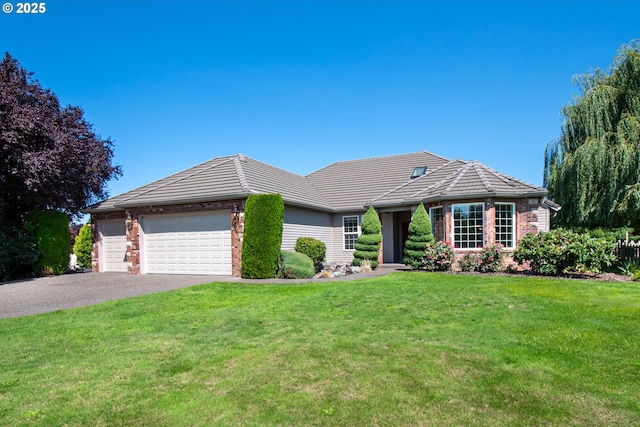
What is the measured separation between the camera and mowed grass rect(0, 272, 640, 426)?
3459mm

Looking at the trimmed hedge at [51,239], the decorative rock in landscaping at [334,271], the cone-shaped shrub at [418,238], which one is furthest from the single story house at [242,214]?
the decorative rock in landscaping at [334,271]

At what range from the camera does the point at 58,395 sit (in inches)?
155

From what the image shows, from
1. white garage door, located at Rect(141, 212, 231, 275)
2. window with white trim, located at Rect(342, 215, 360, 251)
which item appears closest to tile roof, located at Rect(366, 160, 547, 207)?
window with white trim, located at Rect(342, 215, 360, 251)

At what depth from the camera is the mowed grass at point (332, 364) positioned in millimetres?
3459

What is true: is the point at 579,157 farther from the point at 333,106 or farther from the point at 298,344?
the point at 298,344

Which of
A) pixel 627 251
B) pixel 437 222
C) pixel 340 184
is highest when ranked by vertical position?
pixel 340 184

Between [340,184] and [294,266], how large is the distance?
31.7 feet

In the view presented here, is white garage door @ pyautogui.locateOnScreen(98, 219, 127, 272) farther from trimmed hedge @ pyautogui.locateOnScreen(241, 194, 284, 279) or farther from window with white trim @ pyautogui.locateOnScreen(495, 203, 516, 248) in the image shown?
window with white trim @ pyautogui.locateOnScreen(495, 203, 516, 248)

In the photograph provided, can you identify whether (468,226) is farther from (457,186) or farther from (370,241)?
(370,241)

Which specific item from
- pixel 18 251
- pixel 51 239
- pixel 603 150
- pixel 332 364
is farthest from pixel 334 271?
pixel 18 251

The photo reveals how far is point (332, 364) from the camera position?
462cm

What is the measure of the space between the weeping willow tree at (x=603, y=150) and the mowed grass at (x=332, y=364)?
9.90m

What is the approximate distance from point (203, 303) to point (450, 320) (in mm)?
5681

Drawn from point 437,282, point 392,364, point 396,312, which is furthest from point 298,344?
point 437,282
